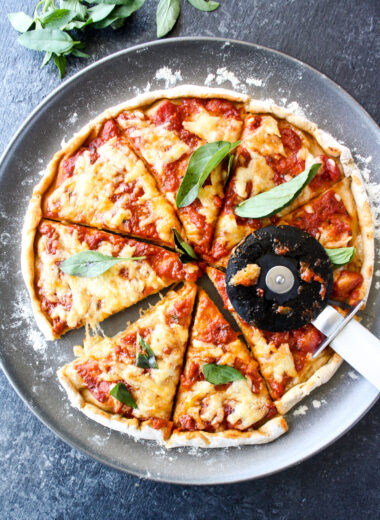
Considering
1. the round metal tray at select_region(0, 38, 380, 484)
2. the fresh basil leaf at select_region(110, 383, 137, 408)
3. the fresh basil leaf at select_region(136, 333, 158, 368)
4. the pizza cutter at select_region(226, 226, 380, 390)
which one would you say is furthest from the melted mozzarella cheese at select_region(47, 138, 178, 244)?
the fresh basil leaf at select_region(110, 383, 137, 408)

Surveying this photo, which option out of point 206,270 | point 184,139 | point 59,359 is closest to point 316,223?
point 206,270

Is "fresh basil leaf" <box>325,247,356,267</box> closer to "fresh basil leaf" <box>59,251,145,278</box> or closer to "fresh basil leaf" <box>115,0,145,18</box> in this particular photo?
"fresh basil leaf" <box>59,251,145,278</box>

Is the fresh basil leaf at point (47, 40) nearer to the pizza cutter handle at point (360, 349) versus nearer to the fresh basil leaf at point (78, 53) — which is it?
the fresh basil leaf at point (78, 53)

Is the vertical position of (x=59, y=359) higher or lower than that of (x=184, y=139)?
lower

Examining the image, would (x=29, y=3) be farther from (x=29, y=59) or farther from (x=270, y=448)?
(x=270, y=448)

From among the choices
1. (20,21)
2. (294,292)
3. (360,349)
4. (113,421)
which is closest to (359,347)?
(360,349)

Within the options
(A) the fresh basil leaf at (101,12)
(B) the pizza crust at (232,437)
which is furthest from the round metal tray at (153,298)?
(A) the fresh basil leaf at (101,12)
